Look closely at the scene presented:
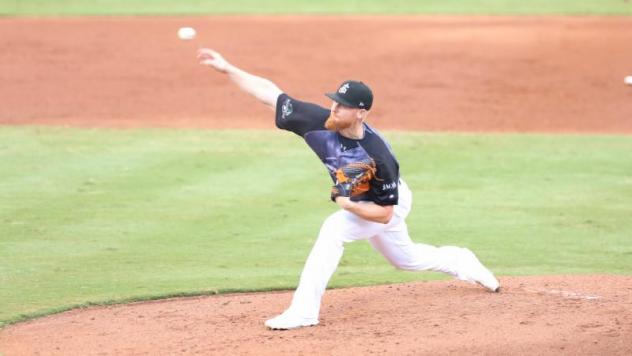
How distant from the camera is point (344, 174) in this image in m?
7.87

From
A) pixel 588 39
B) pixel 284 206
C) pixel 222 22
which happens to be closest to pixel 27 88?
pixel 222 22

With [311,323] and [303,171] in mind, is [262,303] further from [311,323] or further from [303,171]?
[303,171]

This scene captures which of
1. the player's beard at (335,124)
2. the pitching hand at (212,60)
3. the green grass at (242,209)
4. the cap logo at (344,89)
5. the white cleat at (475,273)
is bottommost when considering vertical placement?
the green grass at (242,209)

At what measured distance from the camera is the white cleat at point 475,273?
870 centimetres

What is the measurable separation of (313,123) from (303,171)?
6.32 metres

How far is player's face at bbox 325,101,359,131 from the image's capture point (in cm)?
774

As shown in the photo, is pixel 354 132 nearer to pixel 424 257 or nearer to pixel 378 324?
pixel 424 257

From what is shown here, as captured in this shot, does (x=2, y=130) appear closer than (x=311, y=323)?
No

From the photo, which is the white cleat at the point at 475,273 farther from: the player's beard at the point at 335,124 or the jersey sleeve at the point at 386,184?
the player's beard at the point at 335,124

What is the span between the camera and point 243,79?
26.6 feet

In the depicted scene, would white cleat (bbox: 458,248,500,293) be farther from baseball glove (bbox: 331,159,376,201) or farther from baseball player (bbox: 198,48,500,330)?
baseball glove (bbox: 331,159,376,201)

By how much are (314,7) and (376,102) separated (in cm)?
970

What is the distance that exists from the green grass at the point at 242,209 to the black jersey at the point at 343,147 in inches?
75.4

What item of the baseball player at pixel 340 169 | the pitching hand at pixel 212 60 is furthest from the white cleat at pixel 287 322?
the pitching hand at pixel 212 60
